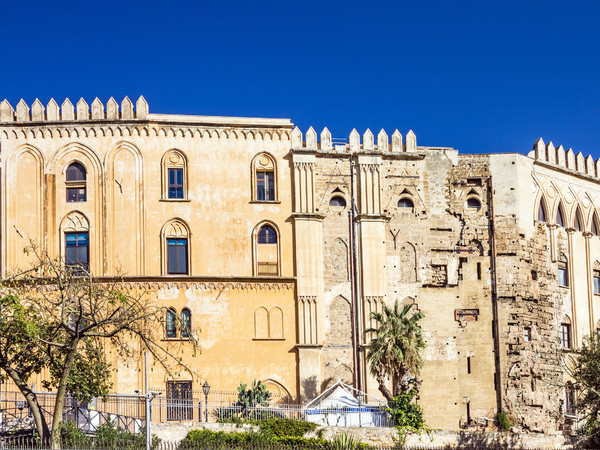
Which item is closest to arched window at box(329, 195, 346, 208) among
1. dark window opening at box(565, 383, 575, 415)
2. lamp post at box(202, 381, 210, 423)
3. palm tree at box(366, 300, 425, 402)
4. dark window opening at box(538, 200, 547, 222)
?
palm tree at box(366, 300, 425, 402)

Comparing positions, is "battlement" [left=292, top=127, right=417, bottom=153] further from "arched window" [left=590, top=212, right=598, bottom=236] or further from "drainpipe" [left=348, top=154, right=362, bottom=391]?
"arched window" [left=590, top=212, right=598, bottom=236]

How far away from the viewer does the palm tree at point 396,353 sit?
123ft

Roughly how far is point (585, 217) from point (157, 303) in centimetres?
1972

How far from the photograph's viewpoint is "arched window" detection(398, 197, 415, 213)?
4366cm

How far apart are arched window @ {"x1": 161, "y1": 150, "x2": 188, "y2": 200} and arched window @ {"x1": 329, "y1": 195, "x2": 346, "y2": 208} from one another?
5815 mm

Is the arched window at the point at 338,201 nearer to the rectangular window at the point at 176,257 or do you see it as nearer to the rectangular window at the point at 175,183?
the rectangular window at the point at 175,183

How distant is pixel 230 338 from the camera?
41.1 m

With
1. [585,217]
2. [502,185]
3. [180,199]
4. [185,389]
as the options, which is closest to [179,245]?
[180,199]

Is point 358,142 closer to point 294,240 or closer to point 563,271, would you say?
point 294,240

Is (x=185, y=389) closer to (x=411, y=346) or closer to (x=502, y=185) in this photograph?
(x=411, y=346)

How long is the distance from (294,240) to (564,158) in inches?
527

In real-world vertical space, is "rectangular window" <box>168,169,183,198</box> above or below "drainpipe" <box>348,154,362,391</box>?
above

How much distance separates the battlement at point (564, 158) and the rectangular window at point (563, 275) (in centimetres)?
440

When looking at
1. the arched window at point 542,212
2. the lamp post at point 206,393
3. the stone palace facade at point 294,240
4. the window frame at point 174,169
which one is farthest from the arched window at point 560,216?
the lamp post at point 206,393
